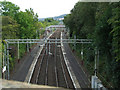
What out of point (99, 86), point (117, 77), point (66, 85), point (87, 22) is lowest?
point (66, 85)

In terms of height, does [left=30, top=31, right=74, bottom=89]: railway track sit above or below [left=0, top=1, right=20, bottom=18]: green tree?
below

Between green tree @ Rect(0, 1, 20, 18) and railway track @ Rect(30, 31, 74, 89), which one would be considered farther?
green tree @ Rect(0, 1, 20, 18)

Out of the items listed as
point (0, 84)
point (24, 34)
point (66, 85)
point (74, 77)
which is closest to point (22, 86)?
point (0, 84)

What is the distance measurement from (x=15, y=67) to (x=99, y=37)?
8.77m

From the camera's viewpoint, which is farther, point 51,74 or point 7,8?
point 7,8

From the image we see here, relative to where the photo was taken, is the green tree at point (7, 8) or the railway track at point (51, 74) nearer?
the railway track at point (51, 74)

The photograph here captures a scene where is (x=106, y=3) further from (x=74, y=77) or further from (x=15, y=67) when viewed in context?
(x=15, y=67)

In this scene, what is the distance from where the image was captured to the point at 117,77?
654 cm

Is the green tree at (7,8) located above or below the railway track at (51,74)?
above

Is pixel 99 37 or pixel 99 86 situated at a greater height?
pixel 99 37

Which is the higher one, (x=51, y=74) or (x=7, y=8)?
(x=7, y=8)

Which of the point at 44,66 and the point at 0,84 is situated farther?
the point at 44,66

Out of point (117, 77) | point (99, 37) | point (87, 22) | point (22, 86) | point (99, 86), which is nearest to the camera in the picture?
point (22, 86)

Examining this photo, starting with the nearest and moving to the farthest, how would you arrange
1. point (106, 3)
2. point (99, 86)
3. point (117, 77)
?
point (117, 77), point (99, 86), point (106, 3)
